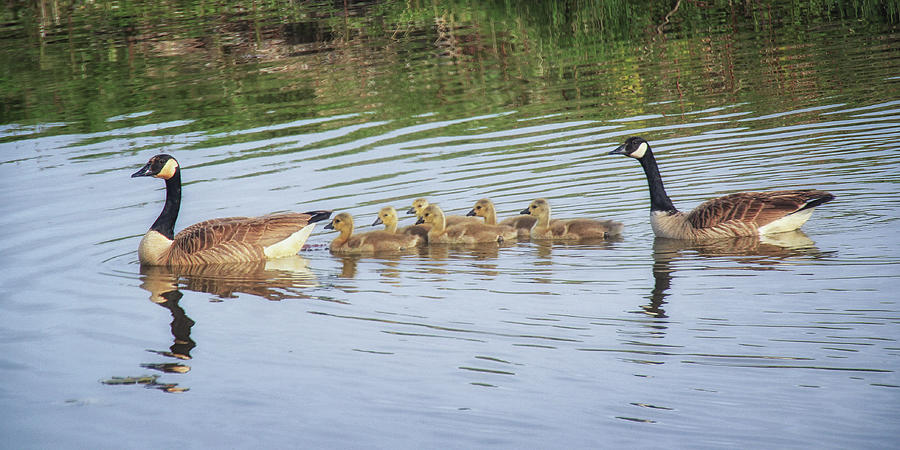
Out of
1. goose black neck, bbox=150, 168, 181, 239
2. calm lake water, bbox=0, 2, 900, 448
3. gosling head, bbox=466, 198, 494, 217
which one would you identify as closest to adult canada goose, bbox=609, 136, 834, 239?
calm lake water, bbox=0, 2, 900, 448

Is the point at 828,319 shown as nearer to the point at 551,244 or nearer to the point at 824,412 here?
the point at 824,412

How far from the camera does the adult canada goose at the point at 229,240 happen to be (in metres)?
12.3

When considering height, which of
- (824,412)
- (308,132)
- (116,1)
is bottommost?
(824,412)

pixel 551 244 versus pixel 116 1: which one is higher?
pixel 116 1

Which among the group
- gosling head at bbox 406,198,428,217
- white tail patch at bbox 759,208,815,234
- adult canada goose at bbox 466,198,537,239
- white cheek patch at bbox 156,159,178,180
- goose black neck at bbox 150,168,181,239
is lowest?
white tail patch at bbox 759,208,815,234

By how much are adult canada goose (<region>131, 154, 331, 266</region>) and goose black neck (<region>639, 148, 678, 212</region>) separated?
158 inches

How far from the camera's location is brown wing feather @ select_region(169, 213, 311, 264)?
12.3m

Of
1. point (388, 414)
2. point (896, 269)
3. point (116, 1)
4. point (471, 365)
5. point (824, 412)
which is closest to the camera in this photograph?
point (824, 412)

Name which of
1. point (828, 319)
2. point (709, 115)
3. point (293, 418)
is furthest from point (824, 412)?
point (709, 115)

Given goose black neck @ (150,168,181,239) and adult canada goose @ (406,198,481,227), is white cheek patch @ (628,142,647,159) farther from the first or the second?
goose black neck @ (150,168,181,239)

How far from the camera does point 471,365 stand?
311 inches

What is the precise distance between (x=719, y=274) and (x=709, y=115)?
856 centimetres

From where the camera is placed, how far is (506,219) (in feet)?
42.7

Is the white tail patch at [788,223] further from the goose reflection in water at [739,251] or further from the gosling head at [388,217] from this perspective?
the gosling head at [388,217]
